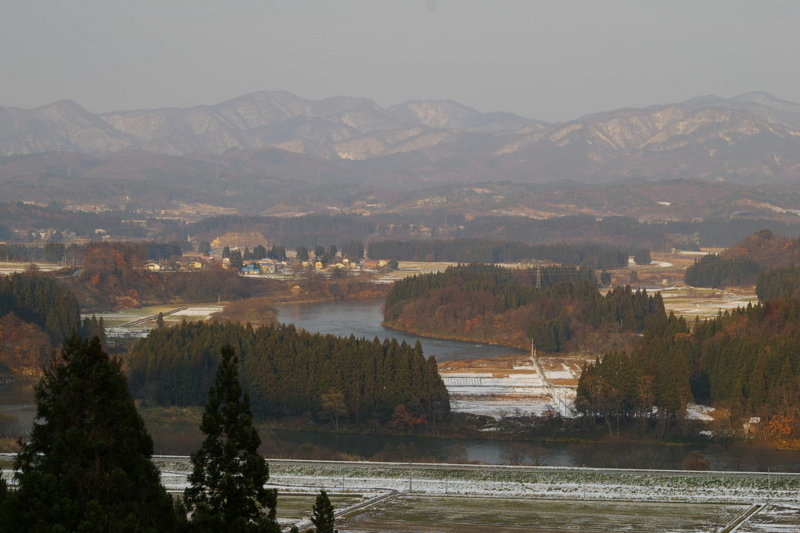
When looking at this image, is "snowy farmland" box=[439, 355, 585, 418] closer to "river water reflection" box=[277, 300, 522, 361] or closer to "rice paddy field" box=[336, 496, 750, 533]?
"river water reflection" box=[277, 300, 522, 361]

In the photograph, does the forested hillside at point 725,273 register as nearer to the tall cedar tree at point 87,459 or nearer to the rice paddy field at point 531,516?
the rice paddy field at point 531,516

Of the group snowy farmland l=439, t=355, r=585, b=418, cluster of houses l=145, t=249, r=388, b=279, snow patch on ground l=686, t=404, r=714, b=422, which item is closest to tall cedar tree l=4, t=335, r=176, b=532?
snowy farmland l=439, t=355, r=585, b=418

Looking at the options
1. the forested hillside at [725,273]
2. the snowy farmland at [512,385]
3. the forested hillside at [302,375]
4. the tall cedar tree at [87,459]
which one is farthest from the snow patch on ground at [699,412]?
the forested hillside at [725,273]

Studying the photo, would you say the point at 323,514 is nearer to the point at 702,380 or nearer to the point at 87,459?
the point at 87,459

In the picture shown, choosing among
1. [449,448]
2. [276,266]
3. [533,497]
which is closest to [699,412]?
[449,448]

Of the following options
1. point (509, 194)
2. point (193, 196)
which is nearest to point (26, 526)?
point (509, 194)
